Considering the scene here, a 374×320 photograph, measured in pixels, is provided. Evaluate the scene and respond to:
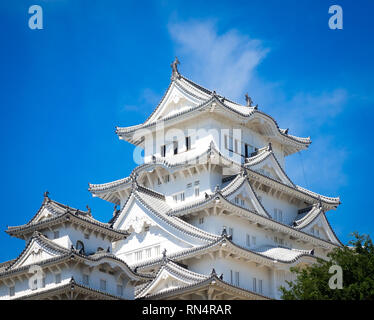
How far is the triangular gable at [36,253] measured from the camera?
51.5m

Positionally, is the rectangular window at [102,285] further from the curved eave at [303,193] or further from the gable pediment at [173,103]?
the gable pediment at [173,103]

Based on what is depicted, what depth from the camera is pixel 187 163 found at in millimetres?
63062

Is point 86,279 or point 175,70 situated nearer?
point 86,279

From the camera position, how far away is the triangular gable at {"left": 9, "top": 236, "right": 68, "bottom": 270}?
51.5m

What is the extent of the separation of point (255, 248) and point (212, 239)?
6.15 metres

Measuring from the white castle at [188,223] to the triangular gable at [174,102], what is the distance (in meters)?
0.09

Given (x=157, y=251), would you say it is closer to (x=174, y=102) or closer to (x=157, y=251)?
(x=157, y=251)

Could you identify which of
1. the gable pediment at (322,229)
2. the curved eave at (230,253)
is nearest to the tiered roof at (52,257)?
the curved eave at (230,253)

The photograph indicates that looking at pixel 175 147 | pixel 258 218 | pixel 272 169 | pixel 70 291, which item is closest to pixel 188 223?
pixel 258 218

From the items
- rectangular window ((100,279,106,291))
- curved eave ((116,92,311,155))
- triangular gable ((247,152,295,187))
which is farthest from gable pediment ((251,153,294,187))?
rectangular window ((100,279,106,291))

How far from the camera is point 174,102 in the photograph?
6831 cm

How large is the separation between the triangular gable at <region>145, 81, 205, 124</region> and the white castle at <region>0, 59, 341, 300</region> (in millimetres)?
86

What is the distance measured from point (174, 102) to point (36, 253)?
21230mm
